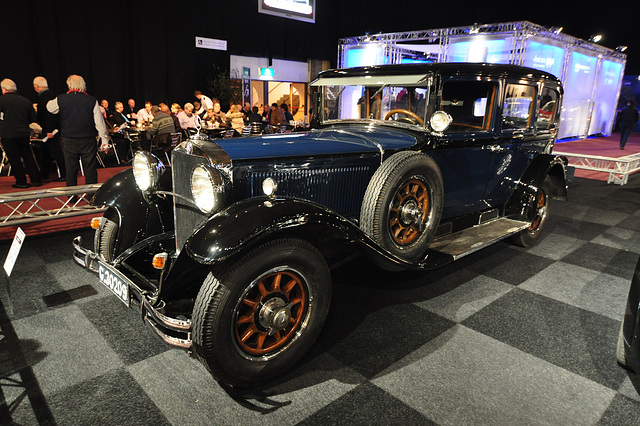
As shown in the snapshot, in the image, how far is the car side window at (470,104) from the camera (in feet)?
12.5

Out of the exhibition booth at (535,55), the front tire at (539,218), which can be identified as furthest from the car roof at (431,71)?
the exhibition booth at (535,55)

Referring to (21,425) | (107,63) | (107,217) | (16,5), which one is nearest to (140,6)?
(107,63)

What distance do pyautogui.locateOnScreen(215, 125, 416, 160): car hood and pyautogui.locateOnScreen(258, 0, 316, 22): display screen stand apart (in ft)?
40.4

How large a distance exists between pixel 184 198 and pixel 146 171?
55cm

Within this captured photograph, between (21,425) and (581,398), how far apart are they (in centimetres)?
304

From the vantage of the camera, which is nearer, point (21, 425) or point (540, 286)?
point (21, 425)

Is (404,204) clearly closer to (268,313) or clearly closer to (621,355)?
(268,313)

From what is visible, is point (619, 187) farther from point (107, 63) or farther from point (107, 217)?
point (107, 63)

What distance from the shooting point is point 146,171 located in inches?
123

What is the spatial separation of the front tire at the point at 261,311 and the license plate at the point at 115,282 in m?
0.54

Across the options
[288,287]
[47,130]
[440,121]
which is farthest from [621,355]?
[47,130]

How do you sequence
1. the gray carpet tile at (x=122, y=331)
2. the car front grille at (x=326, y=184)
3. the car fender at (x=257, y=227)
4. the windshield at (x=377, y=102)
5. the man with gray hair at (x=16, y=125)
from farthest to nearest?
the man with gray hair at (x=16, y=125)
the windshield at (x=377, y=102)
the car front grille at (x=326, y=184)
the gray carpet tile at (x=122, y=331)
the car fender at (x=257, y=227)

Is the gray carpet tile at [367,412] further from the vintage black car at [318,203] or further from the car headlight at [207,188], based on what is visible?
the car headlight at [207,188]

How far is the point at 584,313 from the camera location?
130 inches
